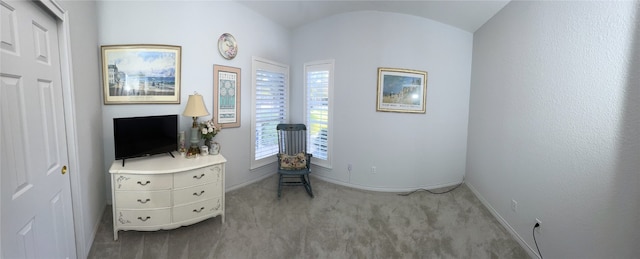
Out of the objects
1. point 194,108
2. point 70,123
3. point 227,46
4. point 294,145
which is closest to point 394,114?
point 294,145

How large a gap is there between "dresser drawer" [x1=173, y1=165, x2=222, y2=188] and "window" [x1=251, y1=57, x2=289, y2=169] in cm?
110

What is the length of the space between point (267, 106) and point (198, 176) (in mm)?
1586

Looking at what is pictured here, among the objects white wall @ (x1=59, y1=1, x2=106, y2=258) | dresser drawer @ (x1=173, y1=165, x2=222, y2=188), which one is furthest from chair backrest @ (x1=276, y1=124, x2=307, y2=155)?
white wall @ (x1=59, y1=1, x2=106, y2=258)

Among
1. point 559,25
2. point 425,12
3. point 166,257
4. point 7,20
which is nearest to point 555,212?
point 559,25

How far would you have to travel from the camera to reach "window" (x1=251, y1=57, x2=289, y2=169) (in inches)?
133

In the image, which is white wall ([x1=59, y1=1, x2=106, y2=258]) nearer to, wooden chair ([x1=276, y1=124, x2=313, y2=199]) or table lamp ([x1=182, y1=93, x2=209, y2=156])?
table lamp ([x1=182, y1=93, x2=209, y2=156])

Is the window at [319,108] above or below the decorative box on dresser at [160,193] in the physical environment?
above

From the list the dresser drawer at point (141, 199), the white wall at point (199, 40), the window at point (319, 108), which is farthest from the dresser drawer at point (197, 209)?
the window at point (319, 108)

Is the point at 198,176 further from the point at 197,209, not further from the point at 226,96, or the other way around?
the point at 226,96

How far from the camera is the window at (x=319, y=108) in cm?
354

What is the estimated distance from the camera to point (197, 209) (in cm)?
224

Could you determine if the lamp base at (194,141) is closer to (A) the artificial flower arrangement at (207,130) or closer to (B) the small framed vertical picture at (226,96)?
(A) the artificial flower arrangement at (207,130)

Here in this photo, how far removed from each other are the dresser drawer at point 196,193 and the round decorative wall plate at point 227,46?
1591mm

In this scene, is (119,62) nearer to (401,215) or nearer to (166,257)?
(166,257)
